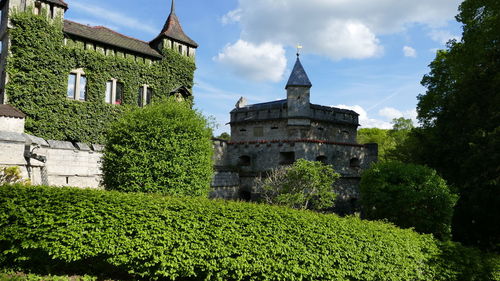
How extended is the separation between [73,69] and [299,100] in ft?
57.7

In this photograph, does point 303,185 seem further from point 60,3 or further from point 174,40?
point 60,3

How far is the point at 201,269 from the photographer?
811 centimetres

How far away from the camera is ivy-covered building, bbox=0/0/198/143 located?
16.9m

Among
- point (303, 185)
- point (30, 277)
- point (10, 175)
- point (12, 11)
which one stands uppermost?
point (12, 11)

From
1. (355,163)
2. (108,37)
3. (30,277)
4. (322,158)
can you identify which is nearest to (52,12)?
(108,37)

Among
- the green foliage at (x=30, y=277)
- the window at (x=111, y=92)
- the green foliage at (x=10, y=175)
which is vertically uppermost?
the window at (x=111, y=92)

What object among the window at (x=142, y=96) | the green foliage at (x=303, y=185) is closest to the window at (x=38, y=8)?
the window at (x=142, y=96)

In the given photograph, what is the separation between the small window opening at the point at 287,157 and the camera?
74.6 ft

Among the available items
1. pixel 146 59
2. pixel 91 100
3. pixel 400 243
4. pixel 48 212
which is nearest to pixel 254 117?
pixel 146 59

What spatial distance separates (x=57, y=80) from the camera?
18125 millimetres

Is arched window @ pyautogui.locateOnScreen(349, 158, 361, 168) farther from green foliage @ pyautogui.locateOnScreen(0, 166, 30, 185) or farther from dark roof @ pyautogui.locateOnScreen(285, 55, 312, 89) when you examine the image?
green foliage @ pyautogui.locateOnScreen(0, 166, 30, 185)

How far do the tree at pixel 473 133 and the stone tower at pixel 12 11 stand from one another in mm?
23563

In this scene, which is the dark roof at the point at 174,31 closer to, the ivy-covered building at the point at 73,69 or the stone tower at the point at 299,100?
the ivy-covered building at the point at 73,69

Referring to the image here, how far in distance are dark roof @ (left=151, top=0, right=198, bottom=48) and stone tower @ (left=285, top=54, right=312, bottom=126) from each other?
9211mm
